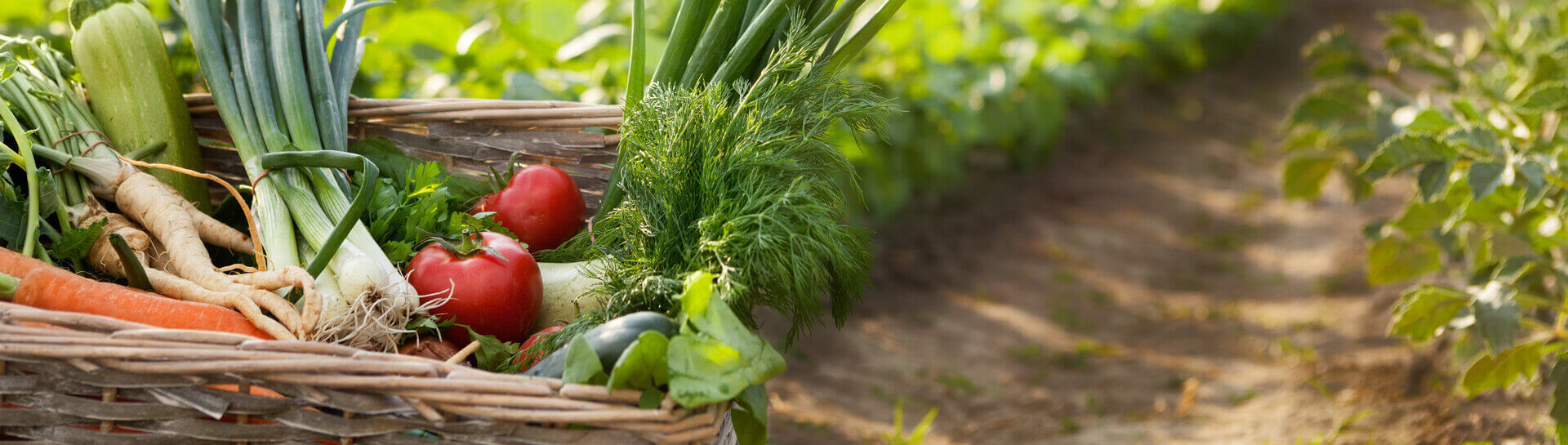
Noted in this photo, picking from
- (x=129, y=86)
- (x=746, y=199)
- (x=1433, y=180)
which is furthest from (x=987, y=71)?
(x=129, y=86)

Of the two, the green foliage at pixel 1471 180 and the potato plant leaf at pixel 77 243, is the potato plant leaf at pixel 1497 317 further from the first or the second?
the potato plant leaf at pixel 77 243

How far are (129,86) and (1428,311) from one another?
196 centimetres

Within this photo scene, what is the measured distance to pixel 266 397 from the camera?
830 millimetres

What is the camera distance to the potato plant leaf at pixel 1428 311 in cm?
141

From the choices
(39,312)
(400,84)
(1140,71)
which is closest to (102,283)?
(39,312)

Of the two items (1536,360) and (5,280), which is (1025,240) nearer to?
(1536,360)

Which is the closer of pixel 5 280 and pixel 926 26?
pixel 5 280

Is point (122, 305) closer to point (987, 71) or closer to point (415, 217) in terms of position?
point (415, 217)

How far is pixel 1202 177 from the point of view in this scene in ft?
12.5

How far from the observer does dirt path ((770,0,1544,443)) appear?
6.26ft

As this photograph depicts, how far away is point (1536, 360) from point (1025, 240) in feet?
5.88

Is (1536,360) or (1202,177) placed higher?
(1202,177)

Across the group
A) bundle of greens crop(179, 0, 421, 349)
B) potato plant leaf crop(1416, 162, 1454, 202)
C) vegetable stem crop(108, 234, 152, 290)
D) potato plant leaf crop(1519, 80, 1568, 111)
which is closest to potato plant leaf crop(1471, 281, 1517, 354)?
potato plant leaf crop(1416, 162, 1454, 202)

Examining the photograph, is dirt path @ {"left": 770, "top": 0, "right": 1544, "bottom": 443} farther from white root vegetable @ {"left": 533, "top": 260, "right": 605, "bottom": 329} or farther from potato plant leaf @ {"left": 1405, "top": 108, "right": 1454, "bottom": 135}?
white root vegetable @ {"left": 533, "top": 260, "right": 605, "bottom": 329}
